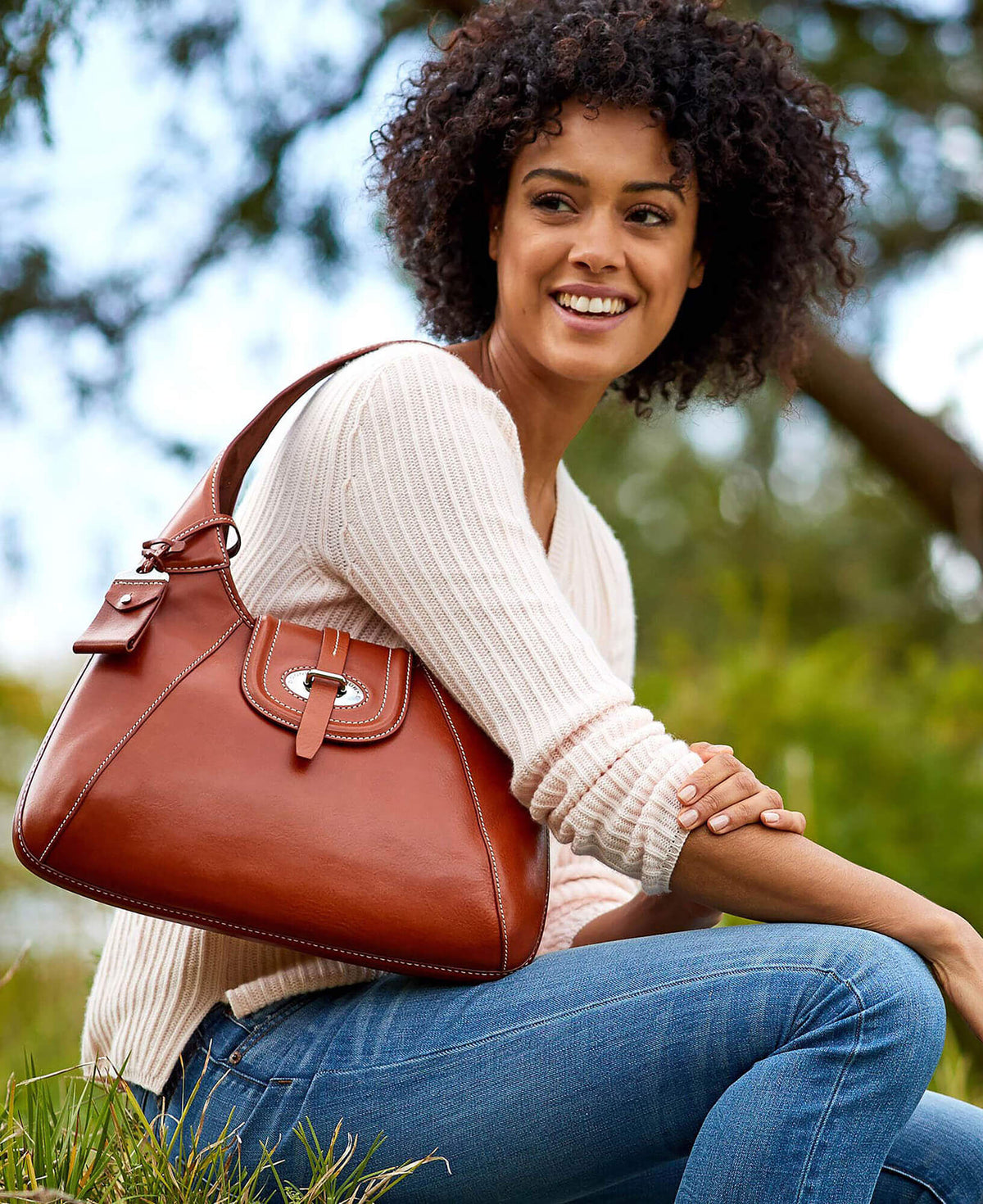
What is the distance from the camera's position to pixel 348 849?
1.37 meters

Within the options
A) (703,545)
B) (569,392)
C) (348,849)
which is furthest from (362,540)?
(703,545)

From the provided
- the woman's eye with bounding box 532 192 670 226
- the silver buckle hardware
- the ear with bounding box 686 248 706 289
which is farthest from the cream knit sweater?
the ear with bounding box 686 248 706 289

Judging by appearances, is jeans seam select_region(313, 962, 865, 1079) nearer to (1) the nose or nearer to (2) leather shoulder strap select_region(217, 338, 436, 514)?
(2) leather shoulder strap select_region(217, 338, 436, 514)

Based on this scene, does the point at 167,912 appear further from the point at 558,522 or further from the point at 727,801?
the point at 558,522

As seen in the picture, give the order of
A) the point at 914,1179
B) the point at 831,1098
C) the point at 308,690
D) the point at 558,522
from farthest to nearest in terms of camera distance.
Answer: the point at 558,522 < the point at 914,1179 < the point at 308,690 < the point at 831,1098

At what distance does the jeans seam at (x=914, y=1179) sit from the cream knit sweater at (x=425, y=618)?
50cm

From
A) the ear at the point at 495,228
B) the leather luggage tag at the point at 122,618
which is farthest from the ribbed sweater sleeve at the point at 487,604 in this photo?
the ear at the point at 495,228

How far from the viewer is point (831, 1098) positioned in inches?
50.5

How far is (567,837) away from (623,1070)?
0.25 m

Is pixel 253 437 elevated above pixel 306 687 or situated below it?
above

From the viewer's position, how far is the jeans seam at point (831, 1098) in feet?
4.18

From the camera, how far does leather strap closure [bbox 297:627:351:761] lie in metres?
1.39

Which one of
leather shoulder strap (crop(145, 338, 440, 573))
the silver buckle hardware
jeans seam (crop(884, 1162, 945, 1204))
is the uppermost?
leather shoulder strap (crop(145, 338, 440, 573))

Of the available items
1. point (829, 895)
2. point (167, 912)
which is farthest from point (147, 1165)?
point (829, 895)
